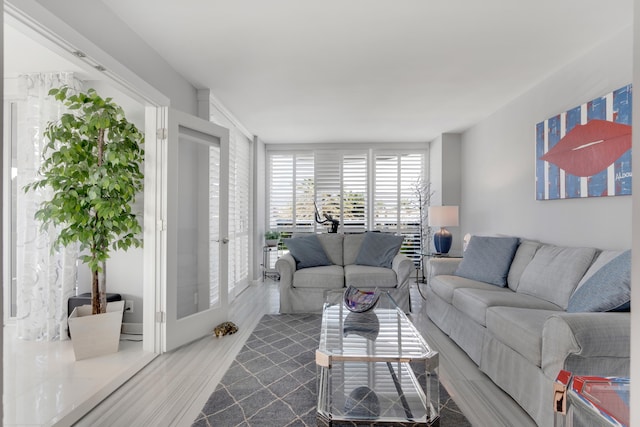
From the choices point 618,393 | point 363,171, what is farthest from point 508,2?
point 363,171

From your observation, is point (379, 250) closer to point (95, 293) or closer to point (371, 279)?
point (371, 279)

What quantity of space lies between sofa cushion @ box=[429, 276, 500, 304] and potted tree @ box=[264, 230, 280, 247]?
308 cm

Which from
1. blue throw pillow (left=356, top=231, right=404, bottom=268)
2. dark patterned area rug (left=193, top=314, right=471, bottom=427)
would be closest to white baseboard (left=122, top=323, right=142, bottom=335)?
dark patterned area rug (left=193, top=314, right=471, bottom=427)

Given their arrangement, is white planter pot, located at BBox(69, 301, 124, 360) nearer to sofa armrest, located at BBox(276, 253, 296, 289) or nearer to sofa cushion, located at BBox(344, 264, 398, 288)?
sofa armrest, located at BBox(276, 253, 296, 289)

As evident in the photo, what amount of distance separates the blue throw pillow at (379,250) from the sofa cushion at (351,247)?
0.13 meters

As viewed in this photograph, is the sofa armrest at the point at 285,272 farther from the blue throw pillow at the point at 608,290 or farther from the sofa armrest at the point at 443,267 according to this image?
the blue throw pillow at the point at 608,290

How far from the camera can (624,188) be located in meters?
2.36

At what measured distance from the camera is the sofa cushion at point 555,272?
247cm

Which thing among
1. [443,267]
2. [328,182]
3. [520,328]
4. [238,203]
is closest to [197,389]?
[520,328]

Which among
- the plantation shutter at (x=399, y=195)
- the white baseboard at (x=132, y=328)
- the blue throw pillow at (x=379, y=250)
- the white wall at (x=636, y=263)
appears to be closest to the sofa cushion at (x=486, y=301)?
the blue throw pillow at (x=379, y=250)

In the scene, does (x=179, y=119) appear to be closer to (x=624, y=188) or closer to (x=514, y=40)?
(x=514, y=40)

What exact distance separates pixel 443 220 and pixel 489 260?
1223mm

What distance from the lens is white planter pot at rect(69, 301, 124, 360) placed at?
2.72 m

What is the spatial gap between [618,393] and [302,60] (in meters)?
2.92
